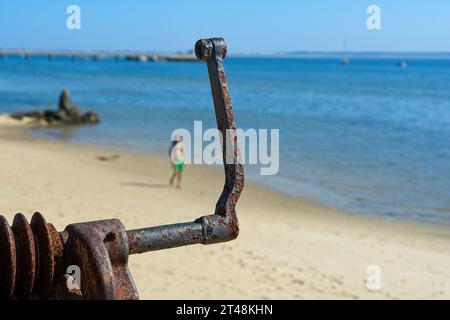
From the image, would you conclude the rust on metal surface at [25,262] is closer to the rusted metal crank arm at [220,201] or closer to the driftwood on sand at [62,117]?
the rusted metal crank arm at [220,201]

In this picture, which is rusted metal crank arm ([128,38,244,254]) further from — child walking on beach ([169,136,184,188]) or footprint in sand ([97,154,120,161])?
footprint in sand ([97,154,120,161])

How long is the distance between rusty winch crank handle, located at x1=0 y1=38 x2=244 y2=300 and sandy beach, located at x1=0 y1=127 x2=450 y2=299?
22.7 feet

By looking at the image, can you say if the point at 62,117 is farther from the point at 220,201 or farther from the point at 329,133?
the point at 220,201

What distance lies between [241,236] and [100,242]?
10.5 metres

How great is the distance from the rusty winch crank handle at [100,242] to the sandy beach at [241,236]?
693cm

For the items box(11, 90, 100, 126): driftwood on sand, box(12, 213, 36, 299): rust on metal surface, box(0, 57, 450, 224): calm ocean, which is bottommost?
box(0, 57, 450, 224): calm ocean

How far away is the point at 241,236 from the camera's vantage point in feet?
38.2

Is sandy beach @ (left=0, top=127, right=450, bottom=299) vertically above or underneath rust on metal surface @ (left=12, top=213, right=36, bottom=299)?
underneath

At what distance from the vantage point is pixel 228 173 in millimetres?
1470

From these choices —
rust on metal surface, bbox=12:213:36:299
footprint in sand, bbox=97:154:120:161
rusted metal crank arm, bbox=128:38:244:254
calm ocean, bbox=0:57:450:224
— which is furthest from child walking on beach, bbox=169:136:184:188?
rust on metal surface, bbox=12:213:36:299

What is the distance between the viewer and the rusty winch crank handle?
1.25m

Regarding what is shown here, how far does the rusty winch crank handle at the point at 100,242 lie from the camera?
1.25 meters

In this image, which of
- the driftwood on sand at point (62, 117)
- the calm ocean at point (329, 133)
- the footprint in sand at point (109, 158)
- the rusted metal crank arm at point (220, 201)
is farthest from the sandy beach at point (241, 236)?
the driftwood on sand at point (62, 117)
